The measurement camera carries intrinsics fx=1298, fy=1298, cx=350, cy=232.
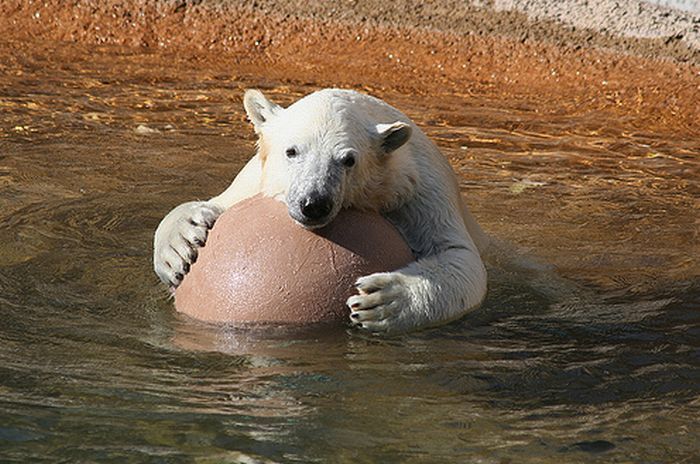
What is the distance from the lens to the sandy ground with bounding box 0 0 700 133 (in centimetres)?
882

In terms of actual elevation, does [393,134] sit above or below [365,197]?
above

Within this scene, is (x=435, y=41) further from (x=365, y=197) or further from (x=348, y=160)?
(x=348, y=160)

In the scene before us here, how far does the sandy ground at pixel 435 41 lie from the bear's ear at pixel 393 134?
4179mm

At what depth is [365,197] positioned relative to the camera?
14.5 feet

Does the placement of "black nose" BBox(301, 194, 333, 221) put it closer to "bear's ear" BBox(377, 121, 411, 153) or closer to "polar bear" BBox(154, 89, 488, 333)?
"polar bear" BBox(154, 89, 488, 333)

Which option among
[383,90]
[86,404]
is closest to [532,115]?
[383,90]

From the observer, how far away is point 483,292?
4582 millimetres

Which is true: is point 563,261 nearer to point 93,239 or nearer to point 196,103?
point 93,239

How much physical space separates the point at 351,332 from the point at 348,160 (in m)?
0.56

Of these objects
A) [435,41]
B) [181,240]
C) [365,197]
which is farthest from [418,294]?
[435,41]

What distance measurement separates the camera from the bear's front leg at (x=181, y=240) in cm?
432

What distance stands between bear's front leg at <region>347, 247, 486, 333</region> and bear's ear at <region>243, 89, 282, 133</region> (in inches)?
29.7

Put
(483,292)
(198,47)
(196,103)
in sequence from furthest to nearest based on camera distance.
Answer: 1. (198,47)
2. (196,103)
3. (483,292)

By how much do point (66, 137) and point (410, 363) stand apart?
3.87 metres
